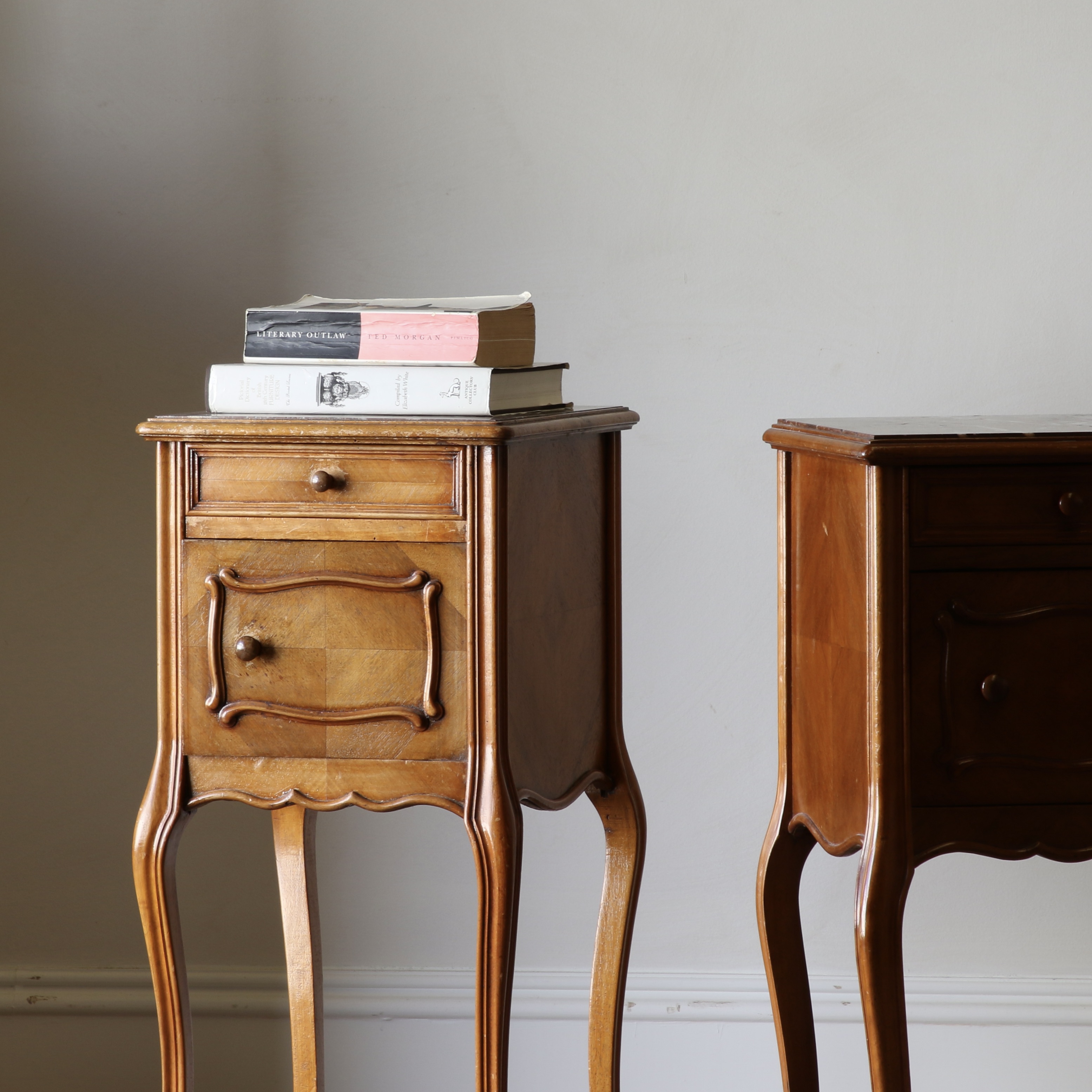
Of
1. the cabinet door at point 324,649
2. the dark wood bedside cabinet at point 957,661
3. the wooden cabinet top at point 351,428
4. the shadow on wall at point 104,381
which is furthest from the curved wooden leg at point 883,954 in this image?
the shadow on wall at point 104,381

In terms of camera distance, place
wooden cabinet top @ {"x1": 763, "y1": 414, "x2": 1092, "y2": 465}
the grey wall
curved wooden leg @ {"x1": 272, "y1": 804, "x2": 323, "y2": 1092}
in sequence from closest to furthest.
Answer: wooden cabinet top @ {"x1": 763, "y1": 414, "x2": 1092, "y2": 465}
curved wooden leg @ {"x1": 272, "y1": 804, "x2": 323, "y2": 1092}
the grey wall

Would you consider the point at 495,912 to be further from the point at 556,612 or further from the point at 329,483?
the point at 329,483

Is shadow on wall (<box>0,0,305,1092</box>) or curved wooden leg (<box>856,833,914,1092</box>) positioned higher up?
shadow on wall (<box>0,0,305,1092</box>)

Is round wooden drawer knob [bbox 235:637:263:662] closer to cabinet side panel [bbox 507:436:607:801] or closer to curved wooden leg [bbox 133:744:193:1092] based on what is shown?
curved wooden leg [bbox 133:744:193:1092]

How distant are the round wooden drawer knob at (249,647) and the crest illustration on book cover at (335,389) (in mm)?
245

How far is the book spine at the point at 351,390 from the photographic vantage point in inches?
52.1

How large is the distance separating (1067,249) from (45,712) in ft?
5.12

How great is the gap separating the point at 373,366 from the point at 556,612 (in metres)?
0.32

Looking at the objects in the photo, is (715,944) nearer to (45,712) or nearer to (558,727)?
(558,727)

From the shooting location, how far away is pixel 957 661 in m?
1.30

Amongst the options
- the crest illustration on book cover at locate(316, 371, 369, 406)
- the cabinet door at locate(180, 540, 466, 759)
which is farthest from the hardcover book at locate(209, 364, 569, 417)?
the cabinet door at locate(180, 540, 466, 759)

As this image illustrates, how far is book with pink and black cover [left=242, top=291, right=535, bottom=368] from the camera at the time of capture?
1.35m

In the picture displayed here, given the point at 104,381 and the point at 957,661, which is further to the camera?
the point at 104,381

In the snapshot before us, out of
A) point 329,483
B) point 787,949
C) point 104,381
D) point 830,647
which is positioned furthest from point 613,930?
point 104,381
